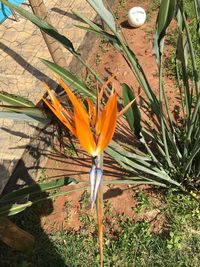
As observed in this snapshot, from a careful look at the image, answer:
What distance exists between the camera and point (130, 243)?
1.74m

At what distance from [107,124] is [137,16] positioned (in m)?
2.31

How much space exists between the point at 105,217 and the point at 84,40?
1.49m

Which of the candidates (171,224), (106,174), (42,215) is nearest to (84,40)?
(106,174)

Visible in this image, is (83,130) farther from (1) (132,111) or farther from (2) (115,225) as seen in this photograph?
(2) (115,225)

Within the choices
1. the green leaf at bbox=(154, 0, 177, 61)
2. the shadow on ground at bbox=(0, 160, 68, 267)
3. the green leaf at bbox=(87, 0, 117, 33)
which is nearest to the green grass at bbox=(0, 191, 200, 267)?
the shadow on ground at bbox=(0, 160, 68, 267)

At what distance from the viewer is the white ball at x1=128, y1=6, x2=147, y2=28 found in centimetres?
279

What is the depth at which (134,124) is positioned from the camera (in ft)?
4.33

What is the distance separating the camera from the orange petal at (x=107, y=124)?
2.15 ft

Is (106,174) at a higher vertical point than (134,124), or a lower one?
lower

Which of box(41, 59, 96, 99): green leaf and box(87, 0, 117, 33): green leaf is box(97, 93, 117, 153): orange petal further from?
box(41, 59, 96, 99): green leaf

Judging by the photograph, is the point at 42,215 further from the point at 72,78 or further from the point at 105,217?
the point at 72,78

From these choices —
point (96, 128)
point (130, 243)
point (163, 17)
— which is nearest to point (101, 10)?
point (163, 17)

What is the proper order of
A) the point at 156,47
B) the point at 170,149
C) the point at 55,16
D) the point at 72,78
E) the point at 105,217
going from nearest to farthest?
the point at 156,47 < the point at 72,78 < the point at 170,149 < the point at 105,217 < the point at 55,16

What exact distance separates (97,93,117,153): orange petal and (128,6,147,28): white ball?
89.8 inches
